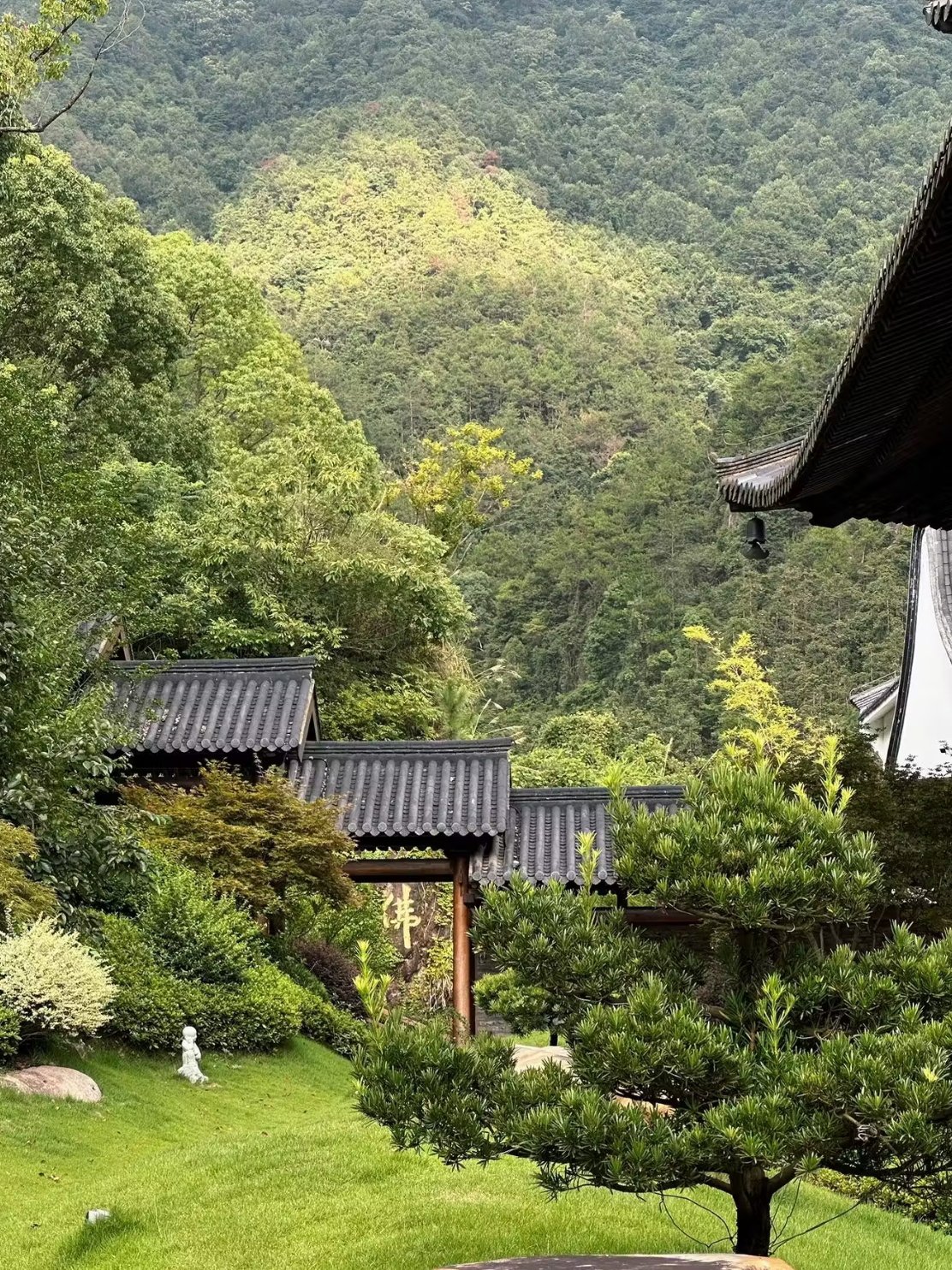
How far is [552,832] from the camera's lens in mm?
15969

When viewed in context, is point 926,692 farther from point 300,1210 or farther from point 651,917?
point 300,1210

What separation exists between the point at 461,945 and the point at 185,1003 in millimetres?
4088

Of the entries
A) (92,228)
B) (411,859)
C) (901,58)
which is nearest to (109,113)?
(901,58)

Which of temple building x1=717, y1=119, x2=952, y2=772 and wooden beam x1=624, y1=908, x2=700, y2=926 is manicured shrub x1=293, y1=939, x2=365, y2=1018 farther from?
temple building x1=717, y1=119, x2=952, y2=772

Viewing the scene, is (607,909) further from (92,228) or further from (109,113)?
(109,113)

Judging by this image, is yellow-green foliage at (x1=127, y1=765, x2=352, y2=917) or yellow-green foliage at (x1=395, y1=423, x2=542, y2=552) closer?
yellow-green foliage at (x1=127, y1=765, x2=352, y2=917)

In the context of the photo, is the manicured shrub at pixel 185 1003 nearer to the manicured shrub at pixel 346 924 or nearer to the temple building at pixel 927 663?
the manicured shrub at pixel 346 924

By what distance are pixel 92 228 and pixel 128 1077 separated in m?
17.2

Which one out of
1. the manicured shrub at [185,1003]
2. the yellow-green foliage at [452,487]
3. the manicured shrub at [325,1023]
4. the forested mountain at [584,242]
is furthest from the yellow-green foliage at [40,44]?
the forested mountain at [584,242]

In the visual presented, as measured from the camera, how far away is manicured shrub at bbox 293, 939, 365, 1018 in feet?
53.5

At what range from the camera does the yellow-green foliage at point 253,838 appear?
13.6 meters

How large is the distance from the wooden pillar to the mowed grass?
5.82 m

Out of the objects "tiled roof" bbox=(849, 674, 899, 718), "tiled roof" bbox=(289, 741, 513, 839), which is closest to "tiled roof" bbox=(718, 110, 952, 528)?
"tiled roof" bbox=(289, 741, 513, 839)

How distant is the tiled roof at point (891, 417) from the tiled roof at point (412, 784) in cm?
805
